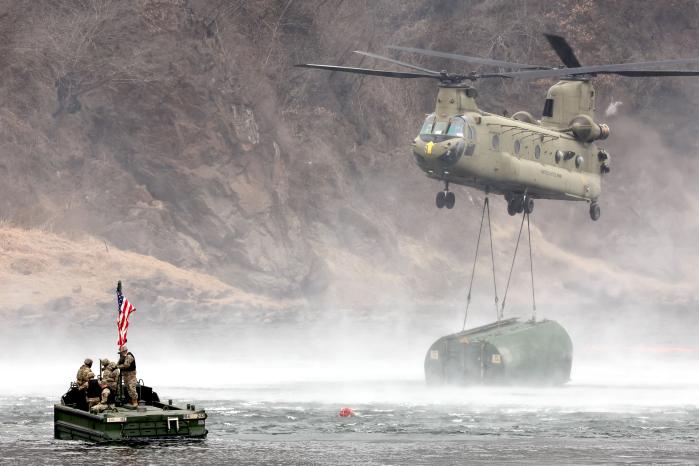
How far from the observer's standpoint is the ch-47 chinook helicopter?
5697 centimetres

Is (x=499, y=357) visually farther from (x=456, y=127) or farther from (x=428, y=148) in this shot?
(x=456, y=127)

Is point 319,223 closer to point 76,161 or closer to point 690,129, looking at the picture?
point 76,161

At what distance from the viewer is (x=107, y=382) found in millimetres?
40062

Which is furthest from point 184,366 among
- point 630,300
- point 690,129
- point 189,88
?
point 690,129

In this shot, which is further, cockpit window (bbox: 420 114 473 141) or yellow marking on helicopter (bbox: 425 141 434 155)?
cockpit window (bbox: 420 114 473 141)

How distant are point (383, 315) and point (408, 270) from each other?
722 cm

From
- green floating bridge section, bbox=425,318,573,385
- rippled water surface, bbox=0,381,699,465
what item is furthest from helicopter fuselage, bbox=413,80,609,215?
rippled water surface, bbox=0,381,699,465

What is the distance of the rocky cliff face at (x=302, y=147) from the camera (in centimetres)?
8250

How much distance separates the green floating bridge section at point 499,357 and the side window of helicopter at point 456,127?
7138mm

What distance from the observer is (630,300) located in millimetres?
96125

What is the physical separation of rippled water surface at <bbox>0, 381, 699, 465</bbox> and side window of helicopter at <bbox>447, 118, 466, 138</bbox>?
924 centimetres

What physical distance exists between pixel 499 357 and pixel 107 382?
19.0 m

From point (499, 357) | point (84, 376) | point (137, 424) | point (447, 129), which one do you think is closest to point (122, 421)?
point (137, 424)

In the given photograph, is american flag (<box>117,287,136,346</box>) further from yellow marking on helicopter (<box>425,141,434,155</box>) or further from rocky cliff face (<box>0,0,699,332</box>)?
rocky cliff face (<box>0,0,699,332</box>)
